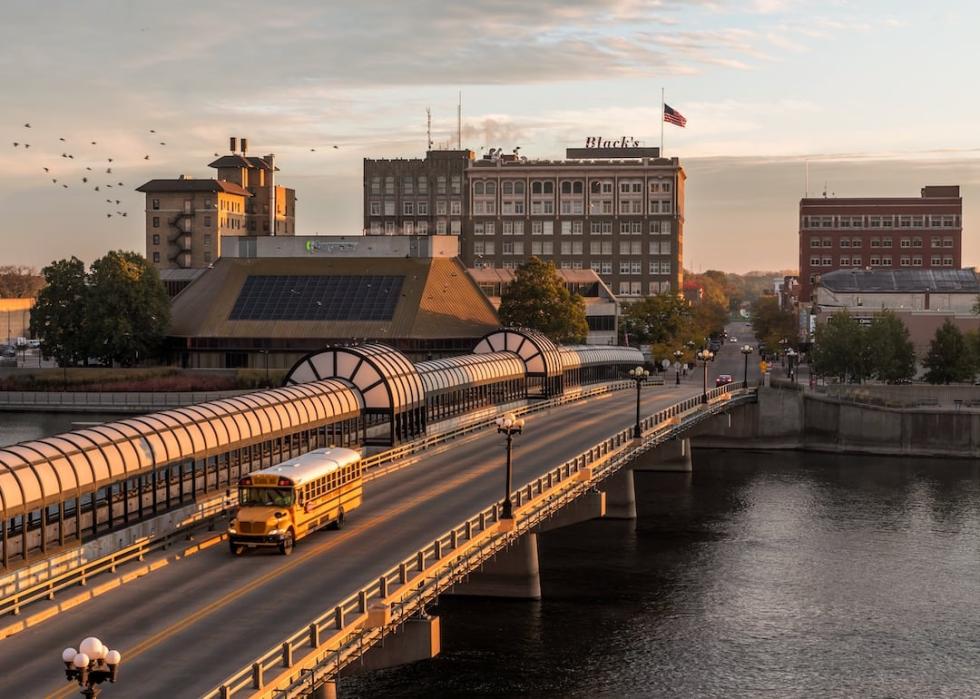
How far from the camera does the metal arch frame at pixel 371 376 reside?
7919 centimetres

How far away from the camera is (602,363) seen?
14825 centimetres

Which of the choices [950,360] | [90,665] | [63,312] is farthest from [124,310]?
[90,665]

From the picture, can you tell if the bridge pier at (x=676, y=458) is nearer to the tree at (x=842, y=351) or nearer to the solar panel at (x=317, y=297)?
the tree at (x=842, y=351)

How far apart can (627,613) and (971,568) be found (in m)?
23.0

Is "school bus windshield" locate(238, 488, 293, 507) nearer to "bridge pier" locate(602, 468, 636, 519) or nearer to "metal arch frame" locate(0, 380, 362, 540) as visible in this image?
"metal arch frame" locate(0, 380, 362, 540)

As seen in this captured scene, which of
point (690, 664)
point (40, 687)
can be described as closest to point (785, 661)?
point (690, 664)

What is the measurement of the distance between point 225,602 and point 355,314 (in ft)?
427

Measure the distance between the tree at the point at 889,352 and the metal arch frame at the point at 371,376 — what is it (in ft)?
291

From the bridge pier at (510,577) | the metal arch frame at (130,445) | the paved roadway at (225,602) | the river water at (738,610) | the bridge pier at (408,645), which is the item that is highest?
the metal arch frame at (130,445)

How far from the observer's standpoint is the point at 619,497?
90062 mm

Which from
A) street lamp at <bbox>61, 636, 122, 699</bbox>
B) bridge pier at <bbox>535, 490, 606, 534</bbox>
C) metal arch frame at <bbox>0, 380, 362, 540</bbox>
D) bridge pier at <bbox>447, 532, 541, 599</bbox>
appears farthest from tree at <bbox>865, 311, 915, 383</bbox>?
street lamp at <bbox>61, 636, 122, 699</bbox>

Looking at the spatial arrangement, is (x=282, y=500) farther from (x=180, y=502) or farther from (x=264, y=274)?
→ (x=264, y=274)

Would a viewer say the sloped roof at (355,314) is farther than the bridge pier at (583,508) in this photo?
Yes

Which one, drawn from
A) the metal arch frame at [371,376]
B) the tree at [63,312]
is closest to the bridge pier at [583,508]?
the metal arch frame at [371,376]
